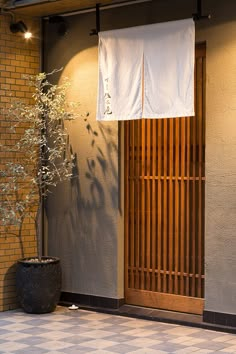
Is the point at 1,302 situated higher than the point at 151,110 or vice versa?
the point at 151,110

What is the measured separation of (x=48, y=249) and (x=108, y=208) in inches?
54.6

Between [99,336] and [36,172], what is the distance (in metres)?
2.92

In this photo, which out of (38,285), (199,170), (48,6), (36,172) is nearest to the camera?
(199,170)

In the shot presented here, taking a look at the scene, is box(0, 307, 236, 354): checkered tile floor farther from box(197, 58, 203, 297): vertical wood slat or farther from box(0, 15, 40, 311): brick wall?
box(197, 58, 203, 297): vertical wood slat

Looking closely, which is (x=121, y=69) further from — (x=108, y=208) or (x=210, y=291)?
(x=210, y=291)

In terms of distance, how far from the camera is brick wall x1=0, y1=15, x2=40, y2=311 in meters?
10.9

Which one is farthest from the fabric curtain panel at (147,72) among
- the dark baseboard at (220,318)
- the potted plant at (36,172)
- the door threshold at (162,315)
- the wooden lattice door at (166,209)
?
the door threshold at (162,315)

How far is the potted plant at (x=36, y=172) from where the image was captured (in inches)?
414

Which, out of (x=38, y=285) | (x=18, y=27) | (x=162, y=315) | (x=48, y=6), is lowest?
(x=162, y=315)

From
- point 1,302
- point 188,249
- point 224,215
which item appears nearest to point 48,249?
point 1,302

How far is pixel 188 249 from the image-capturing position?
10.1 m

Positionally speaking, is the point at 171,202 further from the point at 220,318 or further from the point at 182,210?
the point at 220,318

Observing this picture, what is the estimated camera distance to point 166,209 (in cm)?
1036

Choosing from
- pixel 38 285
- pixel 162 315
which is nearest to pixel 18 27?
pixel 38 285
